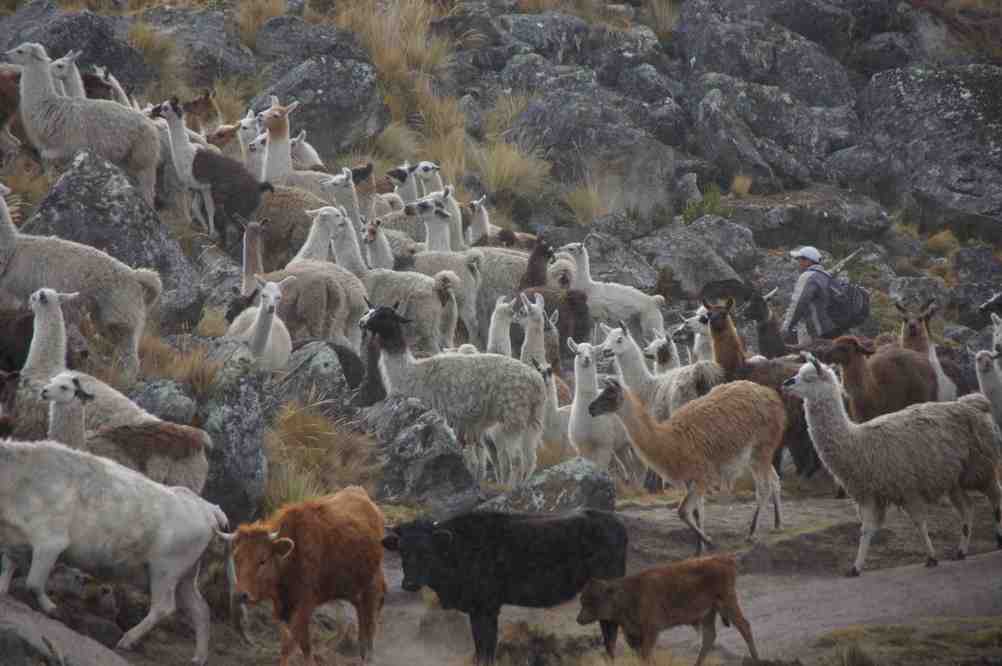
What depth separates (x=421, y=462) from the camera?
36.3 feet

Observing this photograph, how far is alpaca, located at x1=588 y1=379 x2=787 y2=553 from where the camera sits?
10.6 meters

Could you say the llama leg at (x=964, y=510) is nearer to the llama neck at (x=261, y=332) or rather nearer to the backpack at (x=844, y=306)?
the backpack at (x=844, y=306)

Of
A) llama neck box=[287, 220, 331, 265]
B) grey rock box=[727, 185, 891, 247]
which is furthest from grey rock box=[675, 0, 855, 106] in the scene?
llama neck box=[287, 220, 331, 265]

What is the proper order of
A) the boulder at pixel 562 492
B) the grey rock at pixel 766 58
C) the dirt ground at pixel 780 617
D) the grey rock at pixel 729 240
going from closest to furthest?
the dirt ground at pixel 780 617 < the boulder at pixel 562 492 < the grey rock at pixel 729 240 < the grey rock at pixel 766 58

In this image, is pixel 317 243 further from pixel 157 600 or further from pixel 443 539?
→ pixel 157 600

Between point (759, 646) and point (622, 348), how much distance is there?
208 inches

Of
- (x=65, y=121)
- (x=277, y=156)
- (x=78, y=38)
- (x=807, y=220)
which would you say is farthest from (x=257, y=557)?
(x=807, y=220)

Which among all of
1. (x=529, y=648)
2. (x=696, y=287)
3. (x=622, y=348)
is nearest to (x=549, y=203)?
(x=696, y=287)

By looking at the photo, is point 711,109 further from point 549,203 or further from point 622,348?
point 622,348

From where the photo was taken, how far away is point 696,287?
755 inches

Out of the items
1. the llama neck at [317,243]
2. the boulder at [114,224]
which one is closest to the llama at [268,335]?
the boulder at [114,224]

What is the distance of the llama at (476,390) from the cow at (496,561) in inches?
150

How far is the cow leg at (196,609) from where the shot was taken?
24.7 feet

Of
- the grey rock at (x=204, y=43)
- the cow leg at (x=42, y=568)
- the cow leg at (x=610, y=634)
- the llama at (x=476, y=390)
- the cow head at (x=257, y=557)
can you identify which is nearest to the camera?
the cow leg at (x=42, y=568)
